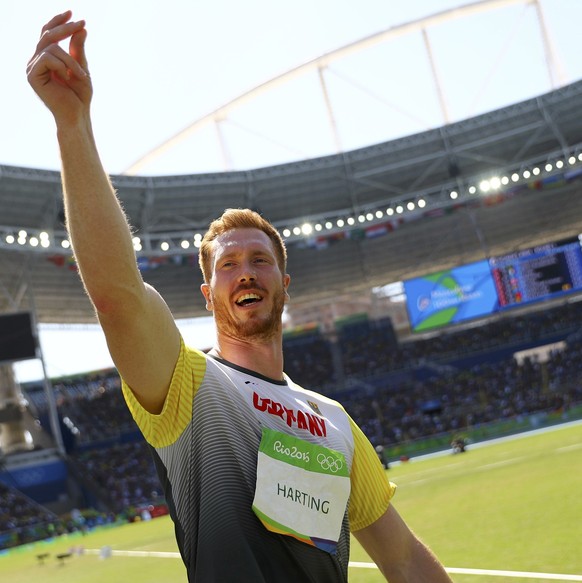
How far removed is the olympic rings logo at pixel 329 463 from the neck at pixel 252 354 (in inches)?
13.3

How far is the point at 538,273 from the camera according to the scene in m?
42.2

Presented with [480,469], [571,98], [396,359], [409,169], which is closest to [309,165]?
[409,169]

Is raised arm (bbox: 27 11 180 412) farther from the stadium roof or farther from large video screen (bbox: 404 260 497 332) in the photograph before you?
large video screen (bbox: 404 260 497 332)

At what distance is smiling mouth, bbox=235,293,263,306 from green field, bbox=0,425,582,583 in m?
5.22

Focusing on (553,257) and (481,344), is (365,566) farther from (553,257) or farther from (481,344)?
(481,344)

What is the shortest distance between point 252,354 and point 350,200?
42120mm

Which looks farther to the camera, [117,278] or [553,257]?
[553,257]

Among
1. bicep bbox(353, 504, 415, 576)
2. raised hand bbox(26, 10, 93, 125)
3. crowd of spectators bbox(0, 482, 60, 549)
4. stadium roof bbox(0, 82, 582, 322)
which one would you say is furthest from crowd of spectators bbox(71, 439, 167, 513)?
raised hand bbox(26, 10, 93, 125)

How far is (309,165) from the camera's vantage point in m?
40.1

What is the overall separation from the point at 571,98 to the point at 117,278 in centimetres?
4035

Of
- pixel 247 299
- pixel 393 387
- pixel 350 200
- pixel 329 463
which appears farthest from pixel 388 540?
pixel 393 387

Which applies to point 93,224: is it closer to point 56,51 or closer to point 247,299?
point 56,51

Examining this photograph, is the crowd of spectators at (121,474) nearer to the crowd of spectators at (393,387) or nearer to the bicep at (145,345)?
the crowd of spectators at (393,387)

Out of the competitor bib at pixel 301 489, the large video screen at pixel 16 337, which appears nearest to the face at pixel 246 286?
the competitor bib at pixel 301 489
